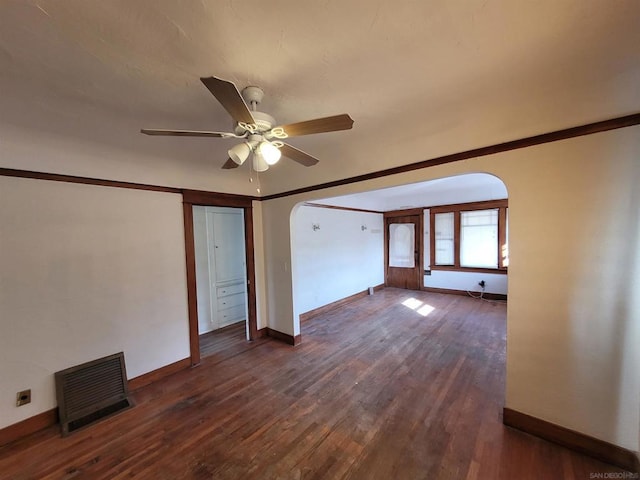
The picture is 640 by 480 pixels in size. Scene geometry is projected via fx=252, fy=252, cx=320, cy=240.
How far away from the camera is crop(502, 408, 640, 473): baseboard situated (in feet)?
5.48

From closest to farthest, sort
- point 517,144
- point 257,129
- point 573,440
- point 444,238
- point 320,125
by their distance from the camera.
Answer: point 320,125 → point 257,129 → point 573,440 → point 517,144 → point 444,238

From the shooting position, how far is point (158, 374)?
2.86 metres

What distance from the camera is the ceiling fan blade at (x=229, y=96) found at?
108 cm

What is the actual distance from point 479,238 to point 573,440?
181 inches

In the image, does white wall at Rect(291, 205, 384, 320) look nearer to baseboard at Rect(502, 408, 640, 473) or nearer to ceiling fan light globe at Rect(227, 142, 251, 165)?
ceiling fan light globe at Rect(227, 142, 251, 165)

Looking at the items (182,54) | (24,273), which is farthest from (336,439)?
(24,273)

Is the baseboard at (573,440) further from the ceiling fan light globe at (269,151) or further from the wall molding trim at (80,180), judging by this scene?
the wall molding trim at (80,180)

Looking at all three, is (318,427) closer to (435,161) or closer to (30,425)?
(30,425)

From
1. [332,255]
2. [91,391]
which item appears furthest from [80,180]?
[332,255]

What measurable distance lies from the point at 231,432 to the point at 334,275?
140 inches

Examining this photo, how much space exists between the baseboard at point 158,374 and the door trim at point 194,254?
0.33 feet

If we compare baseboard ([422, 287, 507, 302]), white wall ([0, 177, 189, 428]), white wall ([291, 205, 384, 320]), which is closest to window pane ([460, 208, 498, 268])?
baseboard ([422, 287, 507, 302])

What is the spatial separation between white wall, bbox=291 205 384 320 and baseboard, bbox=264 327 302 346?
0.38 meters

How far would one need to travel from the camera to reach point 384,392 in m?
2.52
